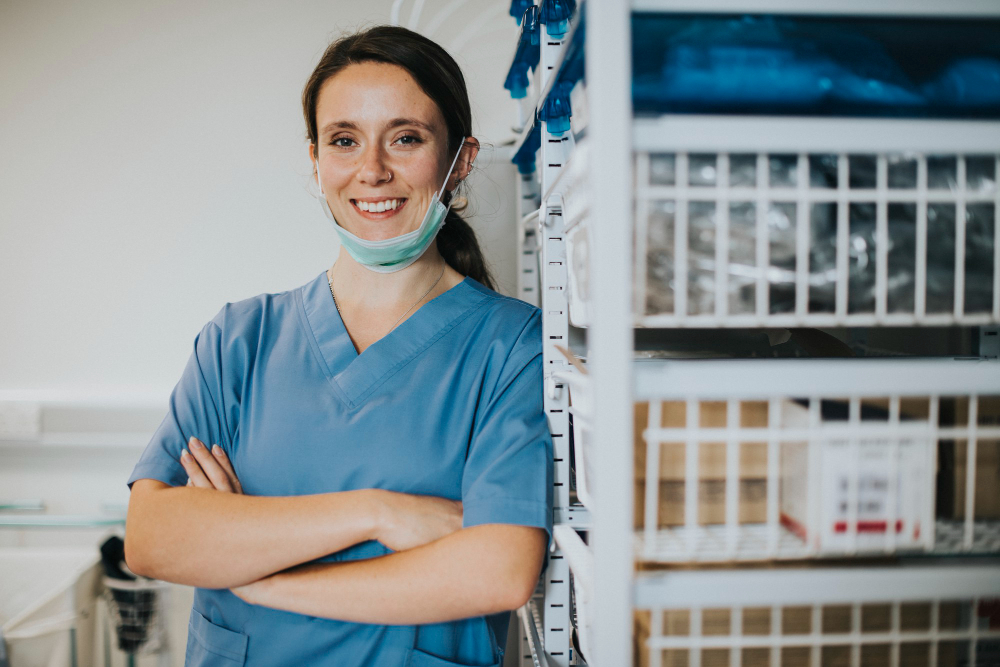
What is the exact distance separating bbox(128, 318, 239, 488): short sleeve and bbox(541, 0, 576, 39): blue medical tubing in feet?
2.63

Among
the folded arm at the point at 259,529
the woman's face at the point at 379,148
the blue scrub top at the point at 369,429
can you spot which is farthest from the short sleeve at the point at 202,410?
the woman's face at the point at 379,148

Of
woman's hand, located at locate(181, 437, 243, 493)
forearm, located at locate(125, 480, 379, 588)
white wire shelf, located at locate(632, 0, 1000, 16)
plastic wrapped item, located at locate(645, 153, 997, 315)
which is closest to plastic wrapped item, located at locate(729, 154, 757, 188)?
plastic wrapped item, located at locate(645, 153, 997, 315)

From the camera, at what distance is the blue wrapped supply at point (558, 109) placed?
0.78 meters

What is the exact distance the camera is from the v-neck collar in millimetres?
997

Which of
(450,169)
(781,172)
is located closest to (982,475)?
(781,172)

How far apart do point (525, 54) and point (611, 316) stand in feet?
2.37

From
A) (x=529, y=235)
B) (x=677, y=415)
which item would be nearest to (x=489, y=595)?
(x=677, y=415)

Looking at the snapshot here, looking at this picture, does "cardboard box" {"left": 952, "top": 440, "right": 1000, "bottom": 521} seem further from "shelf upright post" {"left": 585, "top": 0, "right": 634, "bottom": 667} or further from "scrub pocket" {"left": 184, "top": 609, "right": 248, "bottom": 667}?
"scrub pocket" {"left": 184, "top": 609, "right": 248, "bottom": 667}

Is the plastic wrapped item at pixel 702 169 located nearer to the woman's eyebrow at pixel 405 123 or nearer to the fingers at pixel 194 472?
the woman's eyebrow at pixel 405 123

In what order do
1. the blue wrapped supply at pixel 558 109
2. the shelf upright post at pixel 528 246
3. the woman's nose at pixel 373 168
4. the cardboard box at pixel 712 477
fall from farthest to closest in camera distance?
the shelf upright post at pixel 528 246 → the woman's nose at pixel 373 168 → the blue wrapped supply at pixel 558 109 → the cardboard box at pixel 712 477

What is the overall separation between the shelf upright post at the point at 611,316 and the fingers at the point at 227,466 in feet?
2.24

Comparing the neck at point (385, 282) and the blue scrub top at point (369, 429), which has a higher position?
the neck at point (385, 282)

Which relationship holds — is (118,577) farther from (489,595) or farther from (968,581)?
(968,581)

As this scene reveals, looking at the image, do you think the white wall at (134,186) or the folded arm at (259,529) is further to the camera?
the white wall at (134,186)
